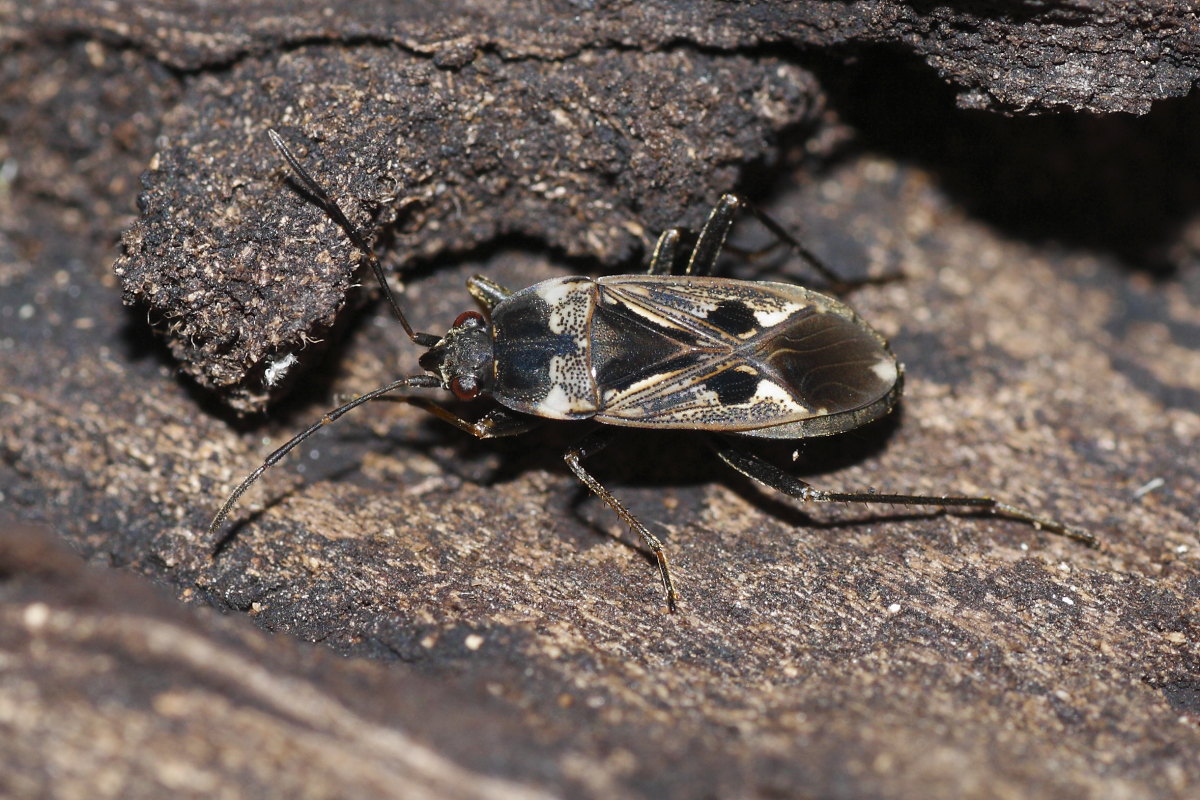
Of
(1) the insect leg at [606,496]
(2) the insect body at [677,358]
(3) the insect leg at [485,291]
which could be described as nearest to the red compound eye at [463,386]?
(2) the insect body at [677,358]

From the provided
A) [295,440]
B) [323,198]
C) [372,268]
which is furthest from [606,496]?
[323,198]

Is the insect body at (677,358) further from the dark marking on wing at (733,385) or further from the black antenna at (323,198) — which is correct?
the black antenna at (323,198)

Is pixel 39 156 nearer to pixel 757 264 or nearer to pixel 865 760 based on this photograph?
pixel 757 264

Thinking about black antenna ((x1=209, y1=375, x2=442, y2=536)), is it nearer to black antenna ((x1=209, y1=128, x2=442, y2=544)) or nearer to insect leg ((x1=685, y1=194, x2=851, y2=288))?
black antenna ((x1=209, y1=128, x2=442, y2=544))

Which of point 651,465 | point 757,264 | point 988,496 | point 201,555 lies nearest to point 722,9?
point 757,264

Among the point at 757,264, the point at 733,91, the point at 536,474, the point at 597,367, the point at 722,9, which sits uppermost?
the point at 722,9
